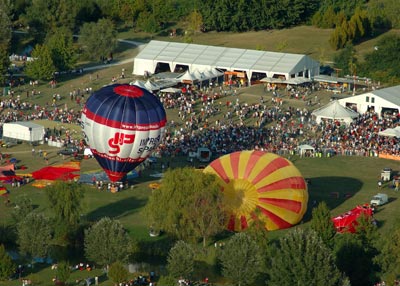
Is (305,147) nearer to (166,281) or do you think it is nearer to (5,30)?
(166,281)

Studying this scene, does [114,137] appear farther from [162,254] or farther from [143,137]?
[162,254]

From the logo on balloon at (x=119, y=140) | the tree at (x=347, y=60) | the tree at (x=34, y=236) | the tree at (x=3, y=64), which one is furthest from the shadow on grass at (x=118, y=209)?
the tree at (x=347, y=60)

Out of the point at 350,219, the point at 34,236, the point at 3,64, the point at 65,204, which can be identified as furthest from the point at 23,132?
the point at 350,219

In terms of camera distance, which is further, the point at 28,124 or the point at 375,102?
the point at 375,102

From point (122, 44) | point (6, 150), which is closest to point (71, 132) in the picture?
point (6, 150)

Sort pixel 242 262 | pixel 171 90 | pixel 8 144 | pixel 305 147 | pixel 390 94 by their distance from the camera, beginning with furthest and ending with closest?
pixel 171 90, pixel 390 94, pixel 8 144, pixel 305 147, pixel 242 262

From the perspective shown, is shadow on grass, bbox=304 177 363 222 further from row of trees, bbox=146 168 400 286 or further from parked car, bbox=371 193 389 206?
row of trees, bbox=146 168 400 286
